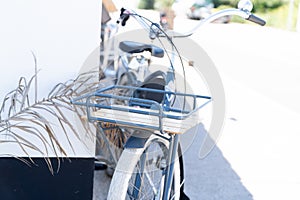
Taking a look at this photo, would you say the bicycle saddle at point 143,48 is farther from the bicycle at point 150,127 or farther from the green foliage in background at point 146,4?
the green foliage in background at point 146,4

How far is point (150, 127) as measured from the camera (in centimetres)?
143

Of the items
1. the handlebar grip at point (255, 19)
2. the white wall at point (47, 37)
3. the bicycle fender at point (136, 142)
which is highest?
the handlebar grip at point (255, 19)

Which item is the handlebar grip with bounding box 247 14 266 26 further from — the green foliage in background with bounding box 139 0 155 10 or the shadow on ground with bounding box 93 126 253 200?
the green foliage in background with bounding box 139 0 155 10

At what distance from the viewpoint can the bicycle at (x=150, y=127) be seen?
1462 mm

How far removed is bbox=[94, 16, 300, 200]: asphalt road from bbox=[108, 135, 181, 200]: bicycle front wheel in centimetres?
73

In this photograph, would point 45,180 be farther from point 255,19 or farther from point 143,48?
point 255,19

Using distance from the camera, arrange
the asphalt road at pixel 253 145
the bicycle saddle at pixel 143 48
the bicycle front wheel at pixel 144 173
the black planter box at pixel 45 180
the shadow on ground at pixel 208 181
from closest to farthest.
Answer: the bicycle front wheel at pixel 144 173
the black planter box at pixel 45 180
the bicycle saddle at pixel 143 48
the shadow on ground at pixel 208 181
the asphalt road at pixel 253 145

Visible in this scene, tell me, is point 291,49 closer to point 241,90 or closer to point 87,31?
point 241,90

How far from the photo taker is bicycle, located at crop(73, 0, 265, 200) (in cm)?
146

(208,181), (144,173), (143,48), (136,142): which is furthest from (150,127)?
(208,181)

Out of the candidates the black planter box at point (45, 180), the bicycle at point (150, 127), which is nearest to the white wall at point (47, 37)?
the bicycle at point (150, 127)

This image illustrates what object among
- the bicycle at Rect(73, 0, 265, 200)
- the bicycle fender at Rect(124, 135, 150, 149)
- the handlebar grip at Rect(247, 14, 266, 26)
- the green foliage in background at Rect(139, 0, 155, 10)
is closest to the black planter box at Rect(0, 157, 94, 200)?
the bicycle at Rect(73, 0, 265, 200)

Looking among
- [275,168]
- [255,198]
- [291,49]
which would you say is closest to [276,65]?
[291,49]

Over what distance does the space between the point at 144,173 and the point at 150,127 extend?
52 cm
